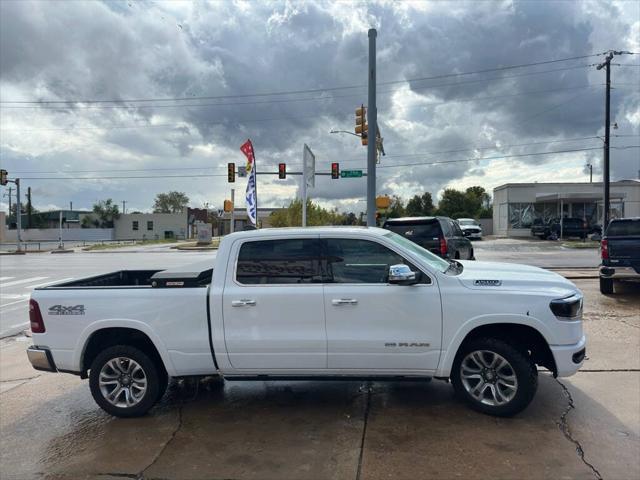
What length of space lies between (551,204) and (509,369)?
148 ft

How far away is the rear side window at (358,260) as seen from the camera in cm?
449

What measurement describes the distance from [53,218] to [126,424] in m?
104

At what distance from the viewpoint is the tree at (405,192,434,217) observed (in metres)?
79.2

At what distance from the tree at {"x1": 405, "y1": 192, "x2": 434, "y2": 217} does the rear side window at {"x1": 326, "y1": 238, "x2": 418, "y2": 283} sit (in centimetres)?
7502

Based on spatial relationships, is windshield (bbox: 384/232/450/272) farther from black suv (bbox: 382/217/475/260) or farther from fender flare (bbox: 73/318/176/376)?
black suv (bbox: 382/217/475/260)

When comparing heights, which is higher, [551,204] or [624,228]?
[551,204]

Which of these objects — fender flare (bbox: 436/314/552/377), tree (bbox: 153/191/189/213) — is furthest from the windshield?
tree (bbox: 153/191/189/213)

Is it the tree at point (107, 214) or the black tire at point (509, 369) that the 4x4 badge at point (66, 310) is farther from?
the tree at point (107, 214)

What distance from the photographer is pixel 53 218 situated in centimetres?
9512

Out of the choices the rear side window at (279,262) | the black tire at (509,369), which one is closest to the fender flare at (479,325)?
the black tire at (509,369)

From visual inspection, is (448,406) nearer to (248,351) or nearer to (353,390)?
(353,390)

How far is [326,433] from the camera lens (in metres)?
4.19

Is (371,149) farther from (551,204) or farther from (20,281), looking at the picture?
(551,204)

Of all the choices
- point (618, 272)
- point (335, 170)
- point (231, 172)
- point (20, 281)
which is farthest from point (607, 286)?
point (231, 172)
